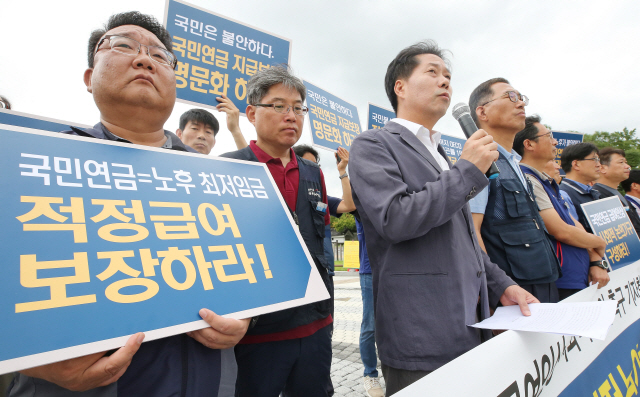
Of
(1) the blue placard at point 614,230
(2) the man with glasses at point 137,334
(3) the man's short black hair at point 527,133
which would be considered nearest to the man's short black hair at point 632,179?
(1) the blue placard at point 614,230

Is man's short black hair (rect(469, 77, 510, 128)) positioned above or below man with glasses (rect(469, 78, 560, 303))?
above

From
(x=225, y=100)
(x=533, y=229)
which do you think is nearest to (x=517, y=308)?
(x=533, y=229)

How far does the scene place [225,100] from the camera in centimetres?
278

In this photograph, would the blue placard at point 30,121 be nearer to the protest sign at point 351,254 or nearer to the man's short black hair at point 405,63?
the man's short black hair at point 405,63

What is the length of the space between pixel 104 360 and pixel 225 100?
2.43 meters

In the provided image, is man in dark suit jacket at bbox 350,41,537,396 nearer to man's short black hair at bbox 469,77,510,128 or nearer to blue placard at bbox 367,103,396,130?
man's short black hair at bbox 469,77,510,128

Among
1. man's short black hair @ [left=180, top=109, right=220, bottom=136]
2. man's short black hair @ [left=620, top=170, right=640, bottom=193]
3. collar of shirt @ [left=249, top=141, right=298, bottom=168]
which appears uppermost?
man's short black hair @ [left=180, top=109, right=220, bottom=136]

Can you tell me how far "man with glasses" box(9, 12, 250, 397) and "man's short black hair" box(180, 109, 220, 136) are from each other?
62.9 inches

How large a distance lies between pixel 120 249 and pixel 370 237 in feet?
3.32

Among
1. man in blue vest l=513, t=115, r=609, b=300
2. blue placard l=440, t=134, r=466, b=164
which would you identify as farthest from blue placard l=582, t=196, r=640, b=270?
blue placard l=440, t=134, r=466, b=164

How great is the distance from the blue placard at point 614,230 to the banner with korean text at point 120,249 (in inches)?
112

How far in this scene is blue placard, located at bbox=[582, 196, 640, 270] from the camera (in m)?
2.68

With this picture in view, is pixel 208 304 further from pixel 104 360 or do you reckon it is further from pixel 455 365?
pixel 455 365

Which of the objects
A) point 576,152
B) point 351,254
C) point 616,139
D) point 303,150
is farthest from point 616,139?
point 303,150
